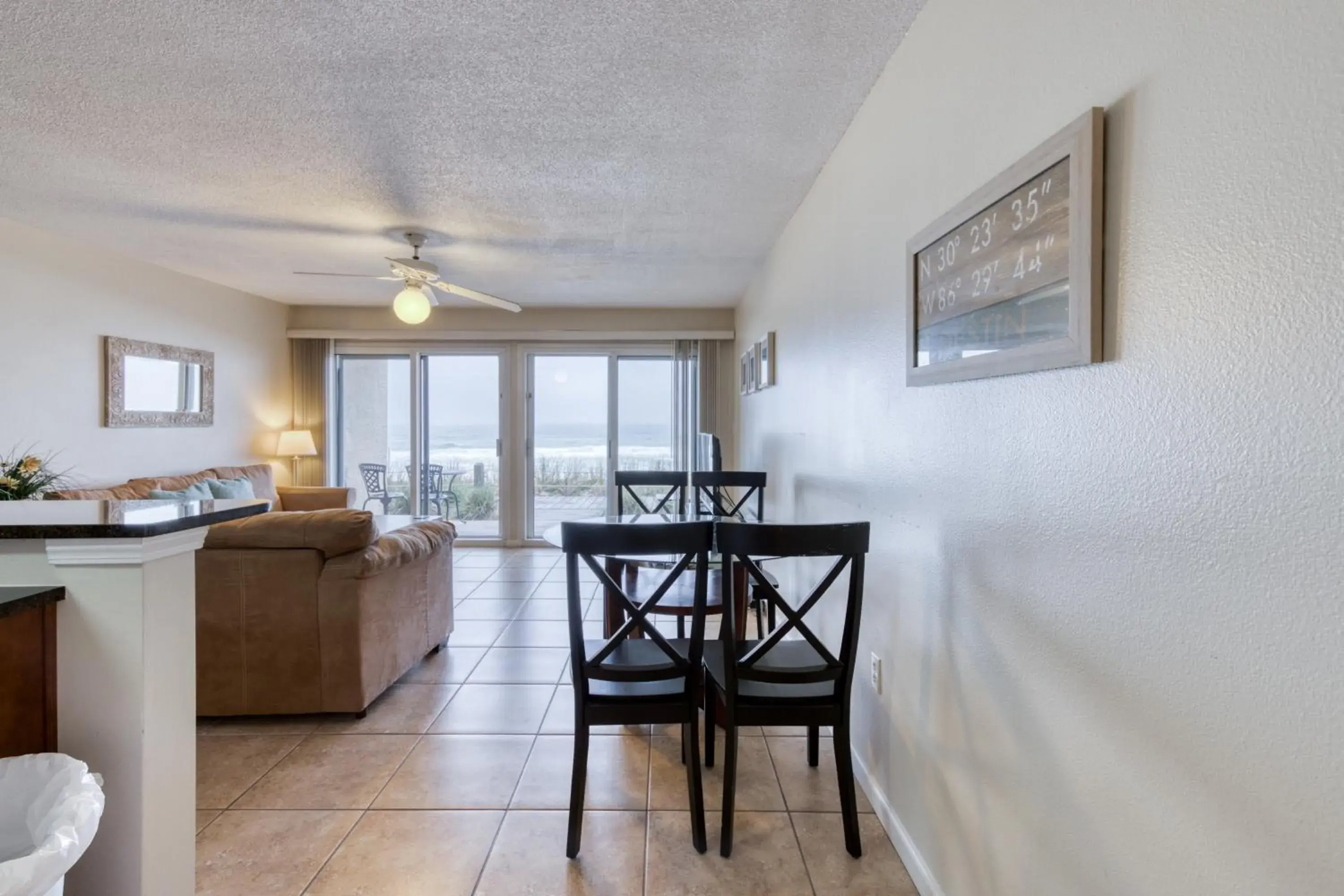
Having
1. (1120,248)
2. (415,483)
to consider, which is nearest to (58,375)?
(415,483)

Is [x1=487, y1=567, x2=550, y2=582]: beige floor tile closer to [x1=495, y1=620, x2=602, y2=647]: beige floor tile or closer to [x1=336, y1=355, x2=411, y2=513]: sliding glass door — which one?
[x1=495, y1=620, x2=602, y2=647]: beige floor tile

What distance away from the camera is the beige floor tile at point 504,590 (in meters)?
4.48

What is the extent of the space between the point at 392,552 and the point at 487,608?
1.56m

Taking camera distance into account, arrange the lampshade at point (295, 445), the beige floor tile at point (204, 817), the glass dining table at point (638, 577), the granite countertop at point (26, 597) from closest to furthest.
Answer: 1. the granite countertop at point (26, 597)
2. the beige floor tile at point (204, 817)
3. the glass dining table at point (638, 577)
4. the lampshade at point (295, 445)

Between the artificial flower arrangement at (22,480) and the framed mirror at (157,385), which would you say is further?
the framed mirror at (157,385)

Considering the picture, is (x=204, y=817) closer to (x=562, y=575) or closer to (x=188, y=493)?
(x=188, y=493)

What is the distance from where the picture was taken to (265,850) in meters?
1.86

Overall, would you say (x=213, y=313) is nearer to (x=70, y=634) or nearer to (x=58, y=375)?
(x=58, y=375)

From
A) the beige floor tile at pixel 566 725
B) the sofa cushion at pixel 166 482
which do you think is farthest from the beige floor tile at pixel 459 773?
the sofa cushion at pixel 166 482

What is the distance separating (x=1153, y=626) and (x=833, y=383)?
68.0 inches

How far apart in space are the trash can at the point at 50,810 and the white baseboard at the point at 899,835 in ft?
5.92

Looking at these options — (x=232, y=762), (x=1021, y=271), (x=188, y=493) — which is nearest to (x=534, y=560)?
(x=188, y=493)

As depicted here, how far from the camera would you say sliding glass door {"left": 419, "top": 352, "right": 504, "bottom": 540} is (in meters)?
6.25

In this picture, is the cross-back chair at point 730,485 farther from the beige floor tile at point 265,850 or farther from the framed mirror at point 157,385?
the framed mirror at point 157,385
